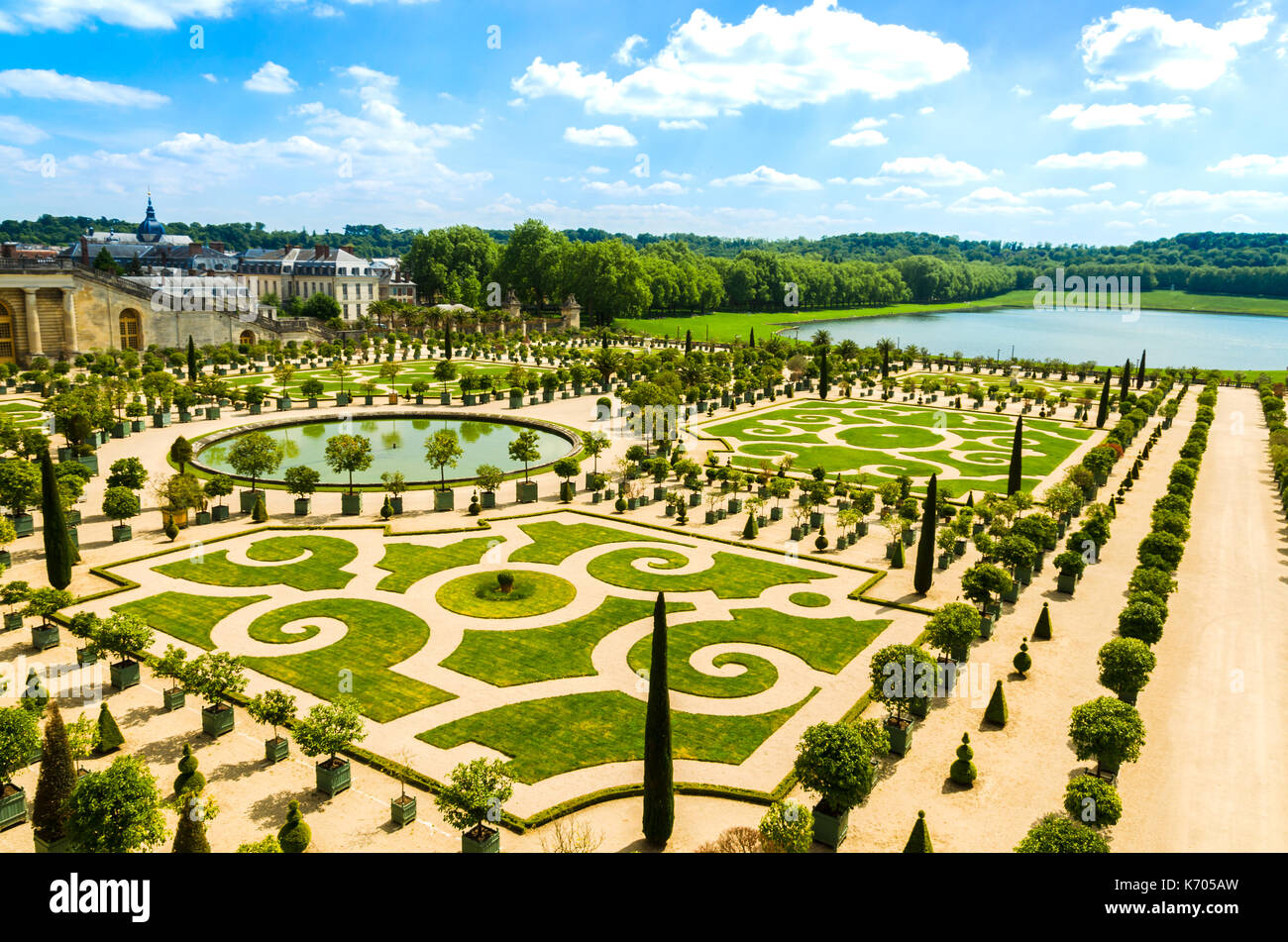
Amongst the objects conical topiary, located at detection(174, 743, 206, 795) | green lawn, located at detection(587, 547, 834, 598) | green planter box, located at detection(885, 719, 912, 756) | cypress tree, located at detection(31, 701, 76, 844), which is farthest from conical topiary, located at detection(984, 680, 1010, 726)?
cypress tree, located at detection(31, 701, 76, 844)

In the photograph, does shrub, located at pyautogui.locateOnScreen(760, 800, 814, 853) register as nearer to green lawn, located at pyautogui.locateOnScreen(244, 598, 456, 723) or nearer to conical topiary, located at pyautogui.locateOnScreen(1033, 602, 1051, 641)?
green lawn, located at pyautogui.locateOnScreen(244, 598, 456, 723)

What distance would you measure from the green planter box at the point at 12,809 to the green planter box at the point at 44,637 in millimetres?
10829

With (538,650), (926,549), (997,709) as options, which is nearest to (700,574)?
(926,549)

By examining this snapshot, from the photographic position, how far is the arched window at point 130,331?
10794 cm

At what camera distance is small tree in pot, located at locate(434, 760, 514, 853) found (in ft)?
69.0

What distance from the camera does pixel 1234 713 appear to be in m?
29.6

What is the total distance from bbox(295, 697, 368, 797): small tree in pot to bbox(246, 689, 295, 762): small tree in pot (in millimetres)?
1636

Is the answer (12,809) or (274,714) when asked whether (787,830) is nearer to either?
(274,714)

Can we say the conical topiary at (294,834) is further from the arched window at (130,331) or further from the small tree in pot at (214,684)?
the arched window at (130,331)

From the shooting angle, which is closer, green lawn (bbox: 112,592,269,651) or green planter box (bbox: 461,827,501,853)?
green planter box (bbox: 461,827,501,853)

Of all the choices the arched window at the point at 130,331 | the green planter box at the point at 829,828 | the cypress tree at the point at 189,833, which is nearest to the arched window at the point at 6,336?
the arched window at the point at 130,331

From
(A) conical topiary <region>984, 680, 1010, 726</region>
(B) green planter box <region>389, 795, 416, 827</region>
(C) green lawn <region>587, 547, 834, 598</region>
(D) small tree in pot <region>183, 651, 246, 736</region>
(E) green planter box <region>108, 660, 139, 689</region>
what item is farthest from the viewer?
(C) green lawn <region>587, 547, 834, 598</region>

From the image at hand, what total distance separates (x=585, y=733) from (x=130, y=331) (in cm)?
10653

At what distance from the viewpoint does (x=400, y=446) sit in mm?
69312
